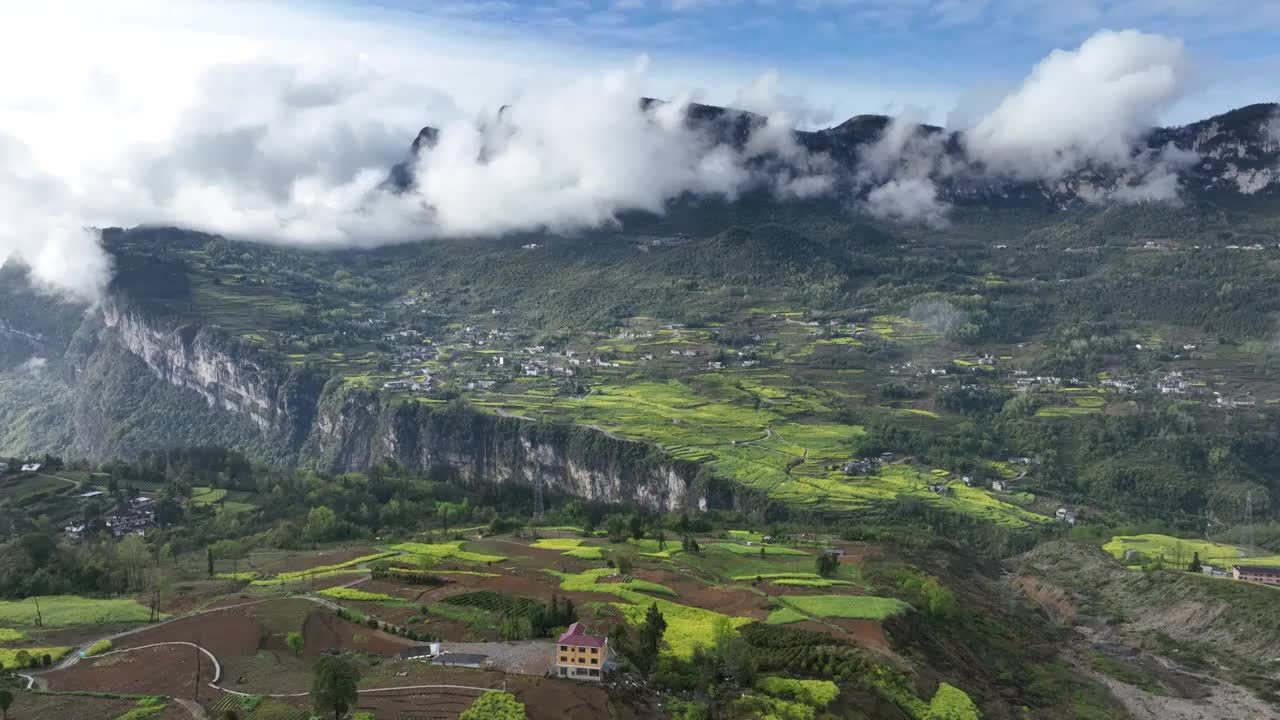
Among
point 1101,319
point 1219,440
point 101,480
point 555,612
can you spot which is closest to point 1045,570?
point 1219,440

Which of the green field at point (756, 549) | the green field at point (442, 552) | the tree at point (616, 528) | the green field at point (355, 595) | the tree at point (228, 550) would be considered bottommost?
the green field at point (756, 549)

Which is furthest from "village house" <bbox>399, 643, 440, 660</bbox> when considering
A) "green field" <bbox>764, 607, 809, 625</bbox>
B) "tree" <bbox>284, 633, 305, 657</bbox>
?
"green field" <bbox>764, 607, 809, 625</bbox>

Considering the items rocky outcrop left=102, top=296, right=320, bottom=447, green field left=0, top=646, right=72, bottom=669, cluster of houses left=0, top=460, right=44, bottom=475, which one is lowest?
green field left=0, top=646, right=72, bottom=669

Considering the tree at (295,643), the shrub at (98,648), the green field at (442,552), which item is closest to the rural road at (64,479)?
the green field at (442,552)

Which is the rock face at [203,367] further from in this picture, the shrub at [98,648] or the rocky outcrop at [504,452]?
the shrub at [98,648]

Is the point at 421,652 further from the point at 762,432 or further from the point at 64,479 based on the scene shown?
the point at 762,432

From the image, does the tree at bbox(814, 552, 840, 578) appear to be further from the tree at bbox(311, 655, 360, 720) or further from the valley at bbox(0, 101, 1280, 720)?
the tree at bbox(311, 655, 360, 720)

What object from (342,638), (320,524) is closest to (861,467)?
(320,524)
